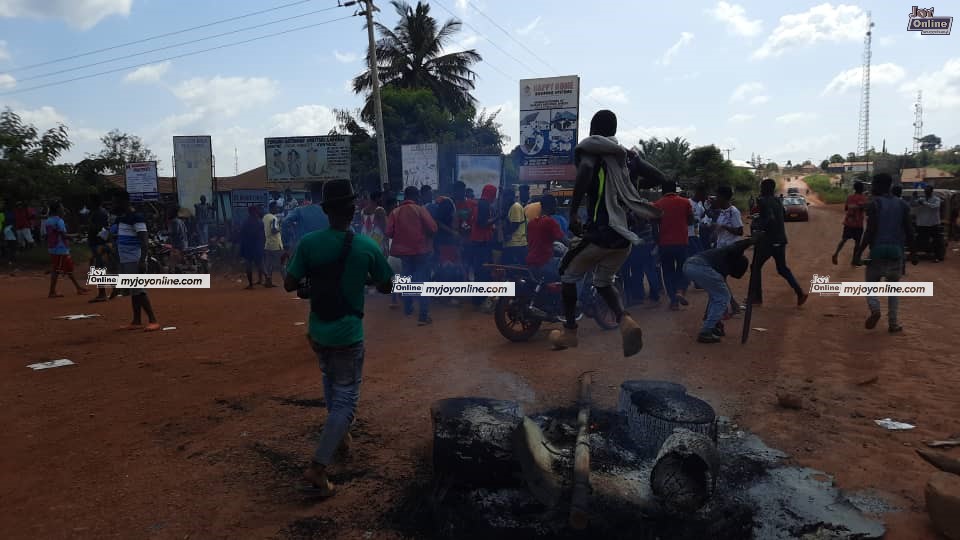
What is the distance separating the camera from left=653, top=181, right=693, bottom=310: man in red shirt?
9.42 metres

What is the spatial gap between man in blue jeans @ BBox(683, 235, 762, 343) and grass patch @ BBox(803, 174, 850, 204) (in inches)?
2159

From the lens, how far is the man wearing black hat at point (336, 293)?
3.85 m

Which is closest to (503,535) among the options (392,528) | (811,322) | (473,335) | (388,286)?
(392,528)


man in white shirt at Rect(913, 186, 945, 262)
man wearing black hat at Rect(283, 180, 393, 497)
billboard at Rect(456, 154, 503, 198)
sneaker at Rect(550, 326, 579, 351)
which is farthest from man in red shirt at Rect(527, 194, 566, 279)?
billboard at Rect(456, 154, 503, 198)

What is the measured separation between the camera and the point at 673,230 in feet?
31.3

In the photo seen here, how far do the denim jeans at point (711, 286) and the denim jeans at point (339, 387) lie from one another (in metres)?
5.17

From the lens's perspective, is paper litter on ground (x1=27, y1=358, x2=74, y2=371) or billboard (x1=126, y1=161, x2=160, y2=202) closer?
paper litter on ground (x1=27, y1=358, x2=74, y2=371)

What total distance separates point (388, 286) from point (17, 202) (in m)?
21.4

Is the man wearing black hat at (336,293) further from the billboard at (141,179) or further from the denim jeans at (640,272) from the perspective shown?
the billboard at (141,179)

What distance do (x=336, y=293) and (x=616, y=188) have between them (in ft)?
7.38

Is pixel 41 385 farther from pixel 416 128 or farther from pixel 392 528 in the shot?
pixel 416 128

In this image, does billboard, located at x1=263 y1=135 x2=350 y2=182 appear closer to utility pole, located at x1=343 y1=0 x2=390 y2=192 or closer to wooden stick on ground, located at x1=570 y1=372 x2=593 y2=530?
utility pole, located at x1=343 y1=0 x2=390 y2=192

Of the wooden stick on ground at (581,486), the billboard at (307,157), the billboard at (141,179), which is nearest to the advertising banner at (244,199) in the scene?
the billboard at (307,157)

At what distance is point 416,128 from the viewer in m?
32.6
